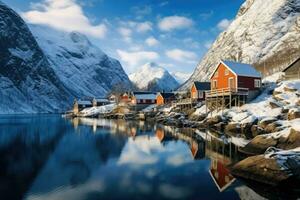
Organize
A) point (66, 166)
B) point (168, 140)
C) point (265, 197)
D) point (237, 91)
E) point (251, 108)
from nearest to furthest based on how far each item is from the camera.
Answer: point (265, 197), point (66, 166), point (168, 140), point (251, 108), point (237, 91)

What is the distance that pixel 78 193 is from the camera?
20.4m

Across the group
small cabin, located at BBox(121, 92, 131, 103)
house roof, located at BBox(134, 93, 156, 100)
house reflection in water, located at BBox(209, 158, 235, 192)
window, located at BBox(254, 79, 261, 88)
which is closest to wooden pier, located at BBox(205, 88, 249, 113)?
window, located at BBox(254, 79, 261, 88)

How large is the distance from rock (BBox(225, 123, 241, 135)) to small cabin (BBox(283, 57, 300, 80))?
67.5ft

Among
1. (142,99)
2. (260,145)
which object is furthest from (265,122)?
(142,99)

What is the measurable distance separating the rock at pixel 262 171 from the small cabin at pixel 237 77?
120 ft

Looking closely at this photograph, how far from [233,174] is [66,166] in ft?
49.4

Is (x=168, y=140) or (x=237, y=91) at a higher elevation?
(x=237, y=91)

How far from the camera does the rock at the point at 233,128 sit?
153 ft

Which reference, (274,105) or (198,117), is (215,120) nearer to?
(274,105)

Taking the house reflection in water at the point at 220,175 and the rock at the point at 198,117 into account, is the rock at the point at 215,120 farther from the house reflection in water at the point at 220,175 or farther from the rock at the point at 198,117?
the house reflection in water at the point at 220,175

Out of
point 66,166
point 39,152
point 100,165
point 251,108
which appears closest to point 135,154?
point 100,165

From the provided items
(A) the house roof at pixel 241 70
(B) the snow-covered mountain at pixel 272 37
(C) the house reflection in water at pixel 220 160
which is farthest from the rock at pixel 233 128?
(B) the snow-covered mountain at pixel 272 37

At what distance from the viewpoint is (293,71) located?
199ft

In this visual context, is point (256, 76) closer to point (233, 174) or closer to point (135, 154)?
point (135, 154)
